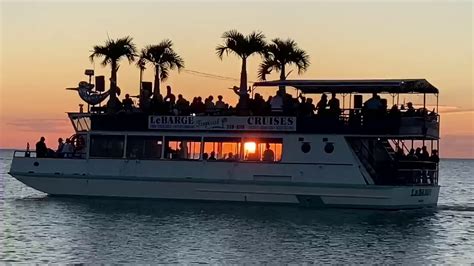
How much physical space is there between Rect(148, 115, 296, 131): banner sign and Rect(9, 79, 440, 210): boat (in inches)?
1.4

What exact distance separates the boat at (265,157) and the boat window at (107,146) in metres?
0.04

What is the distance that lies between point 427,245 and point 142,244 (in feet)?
26.7

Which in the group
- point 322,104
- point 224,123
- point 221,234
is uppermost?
point 322,104

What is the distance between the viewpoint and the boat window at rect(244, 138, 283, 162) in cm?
3944

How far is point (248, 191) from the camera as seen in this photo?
1539 inches

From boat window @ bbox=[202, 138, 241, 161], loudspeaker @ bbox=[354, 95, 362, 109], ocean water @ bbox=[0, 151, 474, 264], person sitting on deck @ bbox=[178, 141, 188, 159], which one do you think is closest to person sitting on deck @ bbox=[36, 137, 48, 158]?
ocean water @ bbox=[0, 151, 474, 264]

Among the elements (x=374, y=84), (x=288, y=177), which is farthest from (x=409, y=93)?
(x=288, y=177)

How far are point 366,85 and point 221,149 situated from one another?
5.85 metres

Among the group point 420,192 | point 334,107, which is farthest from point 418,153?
point 334,107

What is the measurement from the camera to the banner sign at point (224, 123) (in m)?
39.4

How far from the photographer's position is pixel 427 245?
31.6m

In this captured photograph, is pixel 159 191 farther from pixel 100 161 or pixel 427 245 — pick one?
pixel 427 245

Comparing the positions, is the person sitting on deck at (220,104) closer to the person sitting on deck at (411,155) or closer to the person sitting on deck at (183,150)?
the person sitting on deck at (183,150)

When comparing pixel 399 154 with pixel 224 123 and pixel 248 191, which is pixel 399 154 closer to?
pixel 248 191
